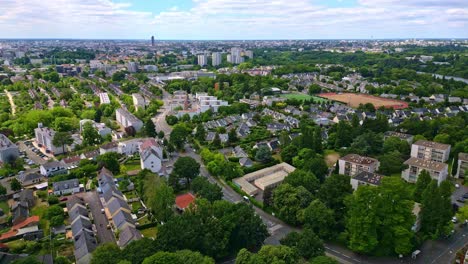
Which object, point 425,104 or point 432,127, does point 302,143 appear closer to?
point 432,127

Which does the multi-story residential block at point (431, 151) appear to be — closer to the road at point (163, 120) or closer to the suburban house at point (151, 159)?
the suburban house at point (151, 159)

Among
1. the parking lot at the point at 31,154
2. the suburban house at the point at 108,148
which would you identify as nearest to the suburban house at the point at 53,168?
the parking lot at the point at 31,154

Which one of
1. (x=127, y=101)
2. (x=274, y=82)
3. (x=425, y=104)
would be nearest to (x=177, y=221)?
(x=127, y=101)

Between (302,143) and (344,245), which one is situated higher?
(302,143)

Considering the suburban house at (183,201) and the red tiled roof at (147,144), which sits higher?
the red tiled roof at (147,144)

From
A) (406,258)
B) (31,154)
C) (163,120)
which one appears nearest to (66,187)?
(31,154)
